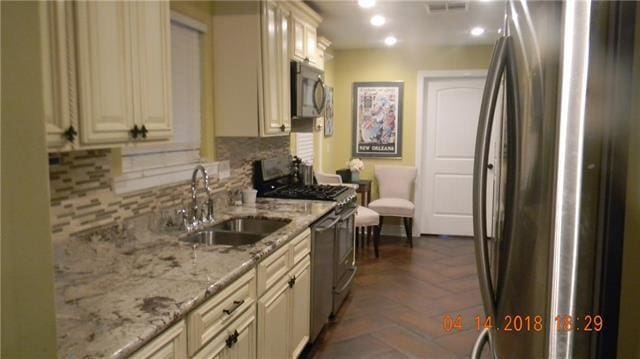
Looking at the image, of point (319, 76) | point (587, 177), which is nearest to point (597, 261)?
point (587, 177)

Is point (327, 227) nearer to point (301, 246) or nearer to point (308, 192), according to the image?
point (301, 246)

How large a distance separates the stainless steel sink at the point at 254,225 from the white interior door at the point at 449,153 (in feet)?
12.7

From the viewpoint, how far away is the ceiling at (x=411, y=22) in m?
3.98

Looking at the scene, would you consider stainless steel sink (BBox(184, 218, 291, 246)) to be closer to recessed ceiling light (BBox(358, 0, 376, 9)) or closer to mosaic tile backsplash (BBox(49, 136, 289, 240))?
mosaic tile backsplash (BBox(49, 136, 289, 240))

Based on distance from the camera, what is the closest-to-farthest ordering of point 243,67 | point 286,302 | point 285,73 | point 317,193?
point 286,302
point 243,67
point 285,73
point 317,193

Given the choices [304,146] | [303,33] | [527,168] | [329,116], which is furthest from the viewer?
[329,116]

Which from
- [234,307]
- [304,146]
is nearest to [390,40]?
[304,146]

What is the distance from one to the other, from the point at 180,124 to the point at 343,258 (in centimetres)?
166

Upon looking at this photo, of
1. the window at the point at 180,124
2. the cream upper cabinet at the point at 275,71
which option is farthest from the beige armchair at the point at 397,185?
the window at the point at 180,124

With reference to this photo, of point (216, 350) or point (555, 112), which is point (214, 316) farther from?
point (555, 112)

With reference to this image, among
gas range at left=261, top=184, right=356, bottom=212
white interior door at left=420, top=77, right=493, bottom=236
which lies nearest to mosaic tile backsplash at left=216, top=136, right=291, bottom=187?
gas range at left=261, top=184, right=356, bottom=212

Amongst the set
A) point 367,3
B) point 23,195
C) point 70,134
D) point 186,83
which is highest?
point 367,3

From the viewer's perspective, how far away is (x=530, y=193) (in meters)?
1.01

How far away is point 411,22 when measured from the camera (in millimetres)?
4648
